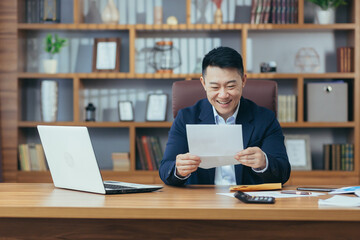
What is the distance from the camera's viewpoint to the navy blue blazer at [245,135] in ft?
7.02

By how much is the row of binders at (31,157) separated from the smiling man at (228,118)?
209cm

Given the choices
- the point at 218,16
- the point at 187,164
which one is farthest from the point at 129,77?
the point at 187,164

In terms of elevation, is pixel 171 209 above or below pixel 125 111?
below

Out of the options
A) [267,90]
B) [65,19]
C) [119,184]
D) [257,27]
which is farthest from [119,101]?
[119,184]

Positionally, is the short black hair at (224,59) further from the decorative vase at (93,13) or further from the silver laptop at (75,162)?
the decorative vase at (93,13)

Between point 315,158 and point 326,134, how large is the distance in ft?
0.69

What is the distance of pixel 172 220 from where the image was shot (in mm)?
1372

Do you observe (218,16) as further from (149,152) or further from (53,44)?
(53,44)

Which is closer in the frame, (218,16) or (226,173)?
(226,173)

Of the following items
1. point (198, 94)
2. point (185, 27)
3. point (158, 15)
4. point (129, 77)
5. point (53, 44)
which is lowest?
point (198, 94)

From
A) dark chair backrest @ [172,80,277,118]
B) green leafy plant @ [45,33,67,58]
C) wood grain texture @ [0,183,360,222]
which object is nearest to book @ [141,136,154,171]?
green leafy plant @ [45,33,67,58]

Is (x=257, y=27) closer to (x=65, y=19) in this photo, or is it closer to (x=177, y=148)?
(x=65, y=19)

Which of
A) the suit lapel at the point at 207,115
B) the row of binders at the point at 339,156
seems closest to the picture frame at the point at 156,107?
the row of binders at the point at 339,156

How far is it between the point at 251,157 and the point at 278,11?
245 cm
